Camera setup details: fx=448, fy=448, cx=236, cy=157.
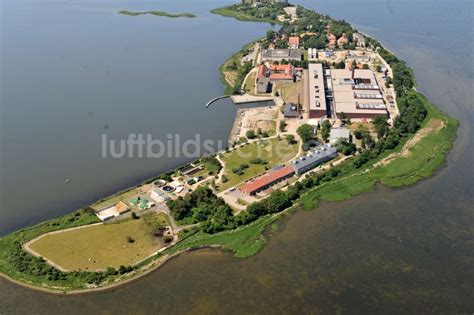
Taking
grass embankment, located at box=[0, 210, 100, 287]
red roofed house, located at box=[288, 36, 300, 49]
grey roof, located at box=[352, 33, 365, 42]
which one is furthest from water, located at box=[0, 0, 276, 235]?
grey roof, located at box=[352, 33, 365, 42]

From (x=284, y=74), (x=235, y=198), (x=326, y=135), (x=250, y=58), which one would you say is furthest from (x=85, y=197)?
(x=250, y=58)

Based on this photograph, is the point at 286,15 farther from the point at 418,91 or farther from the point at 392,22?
the point at 418,91

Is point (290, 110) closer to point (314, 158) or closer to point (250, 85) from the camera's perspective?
point (250, 85)

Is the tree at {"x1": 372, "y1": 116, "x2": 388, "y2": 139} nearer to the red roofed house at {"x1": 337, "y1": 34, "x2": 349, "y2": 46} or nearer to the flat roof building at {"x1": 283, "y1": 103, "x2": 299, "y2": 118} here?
the flat roof building at {"x1": 283, "y1": 103, "x2": 299, "y2": 118}

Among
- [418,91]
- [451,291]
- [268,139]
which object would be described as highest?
[418,91]

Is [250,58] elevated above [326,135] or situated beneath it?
elevated above

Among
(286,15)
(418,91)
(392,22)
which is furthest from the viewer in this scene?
(286,15)
